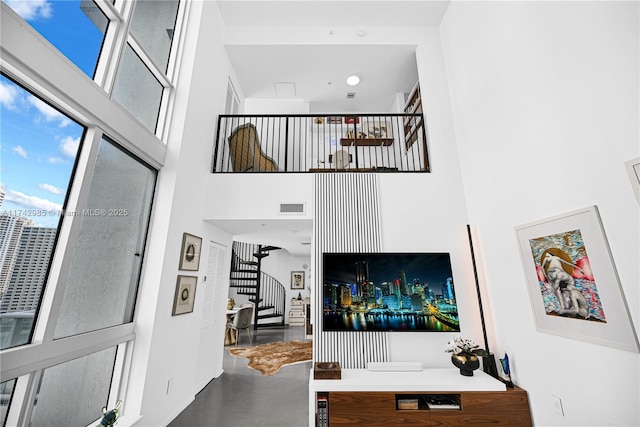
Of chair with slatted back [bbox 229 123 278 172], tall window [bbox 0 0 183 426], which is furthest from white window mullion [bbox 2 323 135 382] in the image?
chair with slatted back [bbox 229 123 278 172]

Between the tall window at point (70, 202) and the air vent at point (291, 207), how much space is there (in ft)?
5.51

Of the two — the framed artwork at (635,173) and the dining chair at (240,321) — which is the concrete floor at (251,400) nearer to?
the dining chair at (240,321)

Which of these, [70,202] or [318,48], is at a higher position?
[318,48]

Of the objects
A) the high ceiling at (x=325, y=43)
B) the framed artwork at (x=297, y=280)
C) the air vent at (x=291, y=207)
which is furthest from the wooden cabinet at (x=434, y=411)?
the framed artwork at (x=297, y=280)

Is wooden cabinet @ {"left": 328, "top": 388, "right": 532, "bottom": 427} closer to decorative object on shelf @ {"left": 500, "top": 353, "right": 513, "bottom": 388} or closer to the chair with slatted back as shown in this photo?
decorative object on shelf @ {"left": 500, "top": 353, "right": 513, "bottom": 388}

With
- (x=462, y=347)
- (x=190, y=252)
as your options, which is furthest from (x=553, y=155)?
(x=190, y=252)

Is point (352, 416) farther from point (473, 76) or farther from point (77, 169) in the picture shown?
point (473, 76)

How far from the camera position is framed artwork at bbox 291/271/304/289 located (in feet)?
34.1

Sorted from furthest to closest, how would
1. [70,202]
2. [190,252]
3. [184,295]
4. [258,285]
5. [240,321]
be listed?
[258,285] → [240,321] → [190,252] → [184,295] → [70,202]

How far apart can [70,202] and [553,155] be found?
13.0ft

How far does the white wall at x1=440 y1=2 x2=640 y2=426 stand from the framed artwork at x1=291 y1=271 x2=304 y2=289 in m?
7.81

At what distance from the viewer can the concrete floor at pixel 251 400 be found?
115 inches

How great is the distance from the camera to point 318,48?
4.88 metres

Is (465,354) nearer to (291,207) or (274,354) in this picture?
(291,207)
